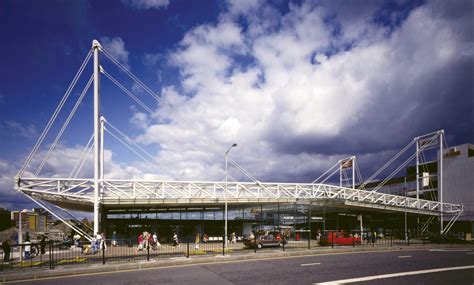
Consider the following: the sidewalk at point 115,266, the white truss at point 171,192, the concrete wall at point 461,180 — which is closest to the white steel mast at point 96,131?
the white truss at point 171,192

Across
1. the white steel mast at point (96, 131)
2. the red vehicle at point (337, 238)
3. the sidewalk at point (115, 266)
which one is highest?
the white steel mast at point (96, 131)

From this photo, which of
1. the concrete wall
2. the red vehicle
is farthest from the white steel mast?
the concrete wall

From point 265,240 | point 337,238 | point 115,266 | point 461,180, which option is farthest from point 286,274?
point 461,180

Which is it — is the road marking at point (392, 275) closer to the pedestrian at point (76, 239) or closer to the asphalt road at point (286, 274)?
the asphalt road at point (286, 274)

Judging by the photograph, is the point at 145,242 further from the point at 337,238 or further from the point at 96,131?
the point at 337,238

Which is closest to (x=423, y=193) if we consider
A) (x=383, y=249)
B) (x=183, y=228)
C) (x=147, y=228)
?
(x=383, y=249)

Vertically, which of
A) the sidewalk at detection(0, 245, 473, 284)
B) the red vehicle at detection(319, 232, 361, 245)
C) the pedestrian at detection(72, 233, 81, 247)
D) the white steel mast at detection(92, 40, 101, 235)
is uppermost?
the white steel mast at detection(92, 40, 101, 235)

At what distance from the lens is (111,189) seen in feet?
95.0

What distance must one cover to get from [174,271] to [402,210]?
37.8 metres

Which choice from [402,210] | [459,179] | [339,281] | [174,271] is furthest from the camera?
[459,179]

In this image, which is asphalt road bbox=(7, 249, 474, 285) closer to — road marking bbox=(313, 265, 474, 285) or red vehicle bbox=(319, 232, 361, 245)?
road marking bbox=(313, 265, 474, 285)

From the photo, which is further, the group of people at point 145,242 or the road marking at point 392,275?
the group of people at point 145,242

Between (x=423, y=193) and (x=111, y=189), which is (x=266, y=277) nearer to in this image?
(x=111, y=189)

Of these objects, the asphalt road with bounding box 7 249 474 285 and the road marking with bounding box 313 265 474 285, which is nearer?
the road marking with bounding box 313 265 474 285
